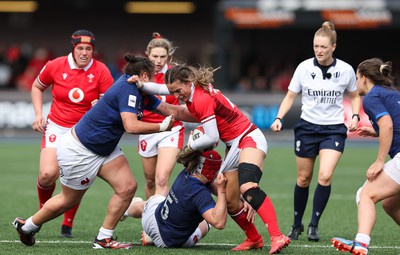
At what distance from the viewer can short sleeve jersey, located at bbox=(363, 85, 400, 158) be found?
24.3 feet

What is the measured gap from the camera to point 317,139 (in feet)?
29.9

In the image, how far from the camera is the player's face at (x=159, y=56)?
944 cm

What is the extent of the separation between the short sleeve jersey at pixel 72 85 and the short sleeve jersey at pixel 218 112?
5.04 feet

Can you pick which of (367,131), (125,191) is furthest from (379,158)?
(125,191)

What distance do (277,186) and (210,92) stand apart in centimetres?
643

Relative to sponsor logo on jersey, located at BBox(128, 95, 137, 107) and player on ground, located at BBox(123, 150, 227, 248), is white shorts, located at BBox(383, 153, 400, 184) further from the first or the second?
sponsor logo on jersey, located at BBox(128, 95, 137, 107)

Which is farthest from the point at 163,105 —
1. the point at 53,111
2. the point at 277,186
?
the point at 277,186

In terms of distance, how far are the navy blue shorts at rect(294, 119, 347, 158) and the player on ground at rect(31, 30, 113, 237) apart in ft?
6.54

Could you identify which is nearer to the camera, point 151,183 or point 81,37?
point 81,37

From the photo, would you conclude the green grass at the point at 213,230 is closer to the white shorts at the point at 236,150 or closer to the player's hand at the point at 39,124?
the white shorts at the point at 236,150

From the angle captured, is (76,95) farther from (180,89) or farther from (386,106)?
(386,106)

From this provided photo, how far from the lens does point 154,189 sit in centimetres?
956

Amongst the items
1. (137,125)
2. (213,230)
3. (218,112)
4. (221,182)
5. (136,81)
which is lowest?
(213,230)

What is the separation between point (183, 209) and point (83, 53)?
2069 mm
